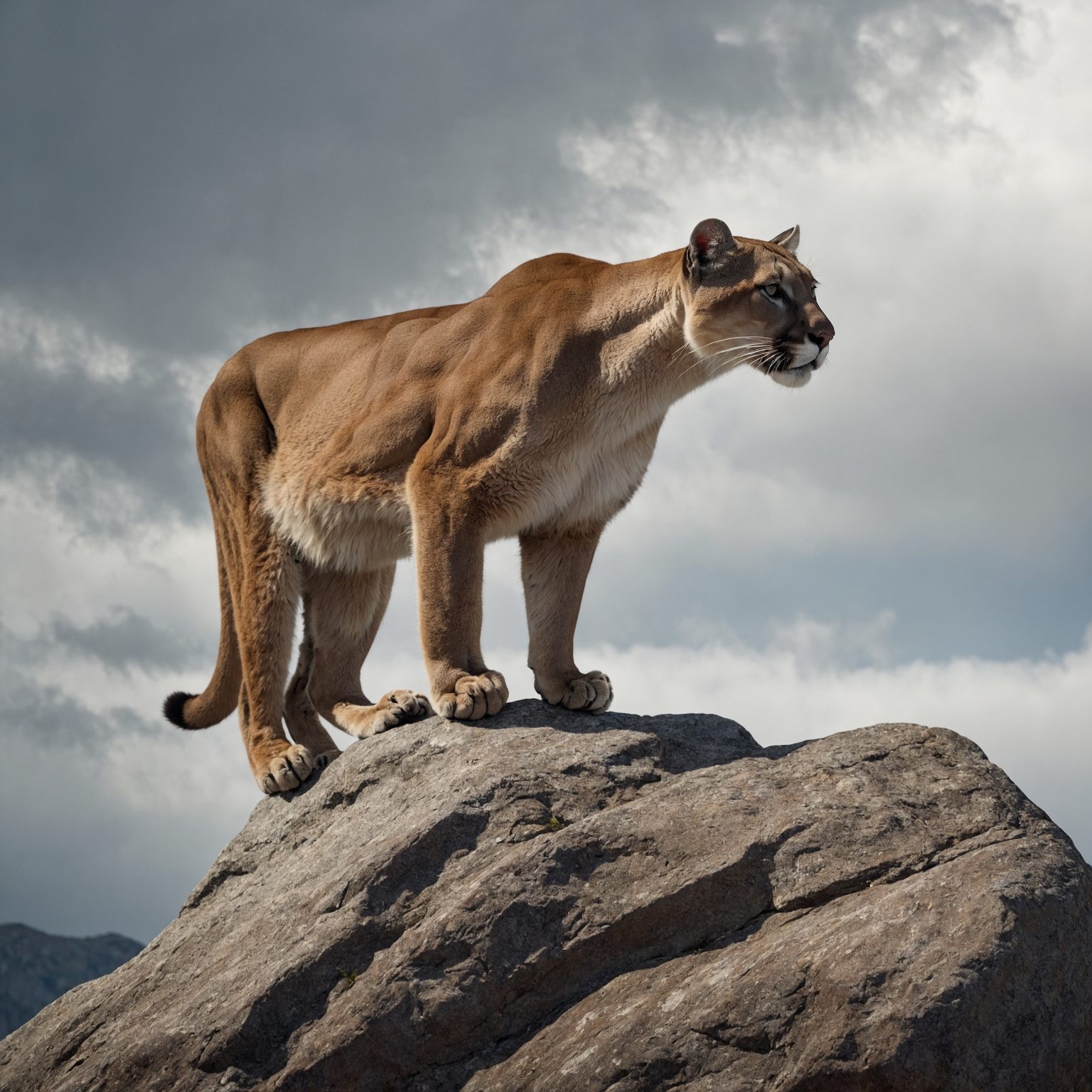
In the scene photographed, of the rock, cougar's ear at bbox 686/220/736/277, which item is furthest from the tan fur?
the rock

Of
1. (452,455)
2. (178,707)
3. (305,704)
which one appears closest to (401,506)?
(452,455)

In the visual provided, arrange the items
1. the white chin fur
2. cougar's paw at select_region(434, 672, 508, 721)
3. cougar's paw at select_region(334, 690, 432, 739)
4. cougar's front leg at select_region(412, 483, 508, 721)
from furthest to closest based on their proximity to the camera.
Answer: cougar's paw at select_region(334, 690, 432, 739), the white chin fur, cougar's front leg at select_region(412, 483, 508, 721), cougar's paw at select_region(434, 672, 508, 721)

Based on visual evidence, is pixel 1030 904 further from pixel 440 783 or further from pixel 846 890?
pixel 440 783

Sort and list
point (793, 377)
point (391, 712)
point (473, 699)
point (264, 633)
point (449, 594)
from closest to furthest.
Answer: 1. point (473, 699)
2. point (449, 594)
3. point (793, 377)
4. point (391, 712)
5. point (264, 633)

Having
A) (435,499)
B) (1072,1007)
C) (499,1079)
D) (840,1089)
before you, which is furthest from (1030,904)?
(435,499)

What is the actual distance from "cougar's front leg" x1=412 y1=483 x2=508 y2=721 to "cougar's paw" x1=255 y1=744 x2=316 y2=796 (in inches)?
45.2

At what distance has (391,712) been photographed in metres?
7.69

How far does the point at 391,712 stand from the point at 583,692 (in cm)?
119

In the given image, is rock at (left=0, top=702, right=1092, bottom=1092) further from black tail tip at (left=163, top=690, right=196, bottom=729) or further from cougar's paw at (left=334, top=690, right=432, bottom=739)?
black tail tip at (left=163, top=690, right=196, bottom=729)

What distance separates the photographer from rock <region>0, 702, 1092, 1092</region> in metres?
5.10

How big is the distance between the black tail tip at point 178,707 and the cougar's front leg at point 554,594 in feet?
9.54

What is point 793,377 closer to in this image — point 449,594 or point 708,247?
point 708,247

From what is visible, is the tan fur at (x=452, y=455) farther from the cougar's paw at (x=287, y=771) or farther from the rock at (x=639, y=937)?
the rock at (x=639, y=937)

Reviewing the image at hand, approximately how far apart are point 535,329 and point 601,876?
133 inches
